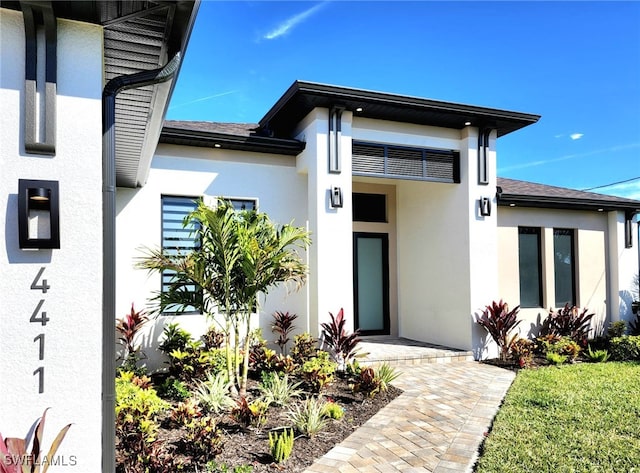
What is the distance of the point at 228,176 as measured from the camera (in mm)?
8328

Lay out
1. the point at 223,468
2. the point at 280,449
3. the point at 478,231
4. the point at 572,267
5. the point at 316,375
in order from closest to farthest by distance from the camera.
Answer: the point at 223,468 < the point at 280,449 < the point at 316,375 < the point at 478,231 < the point at 572,267

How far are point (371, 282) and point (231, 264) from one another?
232 inches

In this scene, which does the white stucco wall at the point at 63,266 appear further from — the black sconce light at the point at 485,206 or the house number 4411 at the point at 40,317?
the black sconce light at the point at 485,206

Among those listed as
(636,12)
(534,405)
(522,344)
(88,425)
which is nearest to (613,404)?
(534,405)

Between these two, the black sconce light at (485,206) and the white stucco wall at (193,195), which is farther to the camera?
the black sconce light at (485,206)

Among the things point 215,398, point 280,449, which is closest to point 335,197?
point 215,398

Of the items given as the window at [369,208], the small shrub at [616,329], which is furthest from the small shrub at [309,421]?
the small shrub at [616,329]

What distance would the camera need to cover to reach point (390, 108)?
8344 mm

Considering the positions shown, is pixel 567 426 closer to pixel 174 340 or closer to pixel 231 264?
pixel 231 264

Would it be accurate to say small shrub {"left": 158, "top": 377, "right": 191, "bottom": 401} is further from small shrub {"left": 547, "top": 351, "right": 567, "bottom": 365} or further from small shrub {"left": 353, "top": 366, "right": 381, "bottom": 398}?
small shrub {"left": 547, "top": 351, "right": 567, "bottom": 365}

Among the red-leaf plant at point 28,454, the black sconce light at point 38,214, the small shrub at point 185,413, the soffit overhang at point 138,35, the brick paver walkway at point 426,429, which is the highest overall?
the soffit overhang at point 138,35

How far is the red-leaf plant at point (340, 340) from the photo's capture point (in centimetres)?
760

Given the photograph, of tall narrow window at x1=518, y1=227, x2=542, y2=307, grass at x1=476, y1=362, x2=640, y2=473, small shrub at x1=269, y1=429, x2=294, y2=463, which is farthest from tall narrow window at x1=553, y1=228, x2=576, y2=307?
small shrub at x1=269, y1=429, x2=294, y2=463

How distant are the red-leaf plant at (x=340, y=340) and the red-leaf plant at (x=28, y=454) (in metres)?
5.27
